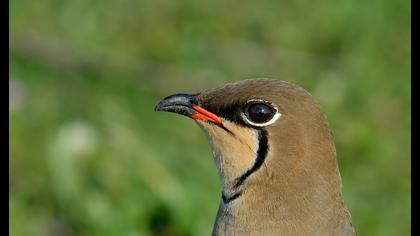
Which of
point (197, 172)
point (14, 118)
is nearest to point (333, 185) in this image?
point (197, 172)

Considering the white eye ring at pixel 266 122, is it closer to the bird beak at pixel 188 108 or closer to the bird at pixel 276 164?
the bird at pixel 276 164

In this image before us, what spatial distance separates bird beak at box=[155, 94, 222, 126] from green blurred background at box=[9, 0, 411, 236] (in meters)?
1.39

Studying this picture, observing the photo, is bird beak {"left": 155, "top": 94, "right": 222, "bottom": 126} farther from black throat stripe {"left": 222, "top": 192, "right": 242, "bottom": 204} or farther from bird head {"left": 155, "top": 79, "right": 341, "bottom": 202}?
black throat stripe {"left": 222, "top": 192, "right": 242, "bottom": 204}

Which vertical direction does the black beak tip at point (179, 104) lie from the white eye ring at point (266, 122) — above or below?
above

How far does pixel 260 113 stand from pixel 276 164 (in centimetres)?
19

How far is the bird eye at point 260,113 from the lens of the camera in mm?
4750

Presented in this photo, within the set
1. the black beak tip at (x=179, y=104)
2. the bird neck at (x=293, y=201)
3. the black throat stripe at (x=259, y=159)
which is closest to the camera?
the bird neck at (x=293, y=201)

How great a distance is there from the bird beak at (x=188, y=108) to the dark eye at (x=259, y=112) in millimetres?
132

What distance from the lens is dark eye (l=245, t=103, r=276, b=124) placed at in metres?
4.75

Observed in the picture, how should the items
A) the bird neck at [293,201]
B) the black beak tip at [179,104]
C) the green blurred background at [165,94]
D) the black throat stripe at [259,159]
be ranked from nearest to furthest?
1. the bird neck at [293,201]
2. the black throat stripe at [259,159]
3. the black beak tip at [179,104]
4. the green blurred background at [165,94]

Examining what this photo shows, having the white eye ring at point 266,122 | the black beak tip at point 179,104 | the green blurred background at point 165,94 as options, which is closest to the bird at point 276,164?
the white eye ring at point 266,122

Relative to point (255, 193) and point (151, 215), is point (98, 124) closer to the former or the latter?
point (151, 215)

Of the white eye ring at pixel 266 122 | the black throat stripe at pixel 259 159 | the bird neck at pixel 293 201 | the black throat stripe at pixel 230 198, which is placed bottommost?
the bird neck at pixel 293 201

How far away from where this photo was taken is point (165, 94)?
304 inches
